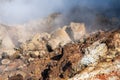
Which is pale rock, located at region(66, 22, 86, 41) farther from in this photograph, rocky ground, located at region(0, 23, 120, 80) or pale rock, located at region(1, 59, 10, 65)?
pale rock, located at region(1, 59, 10, 65)

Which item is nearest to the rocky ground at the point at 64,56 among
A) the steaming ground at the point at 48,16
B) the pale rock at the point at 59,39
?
the pale rock at the point at 59,39

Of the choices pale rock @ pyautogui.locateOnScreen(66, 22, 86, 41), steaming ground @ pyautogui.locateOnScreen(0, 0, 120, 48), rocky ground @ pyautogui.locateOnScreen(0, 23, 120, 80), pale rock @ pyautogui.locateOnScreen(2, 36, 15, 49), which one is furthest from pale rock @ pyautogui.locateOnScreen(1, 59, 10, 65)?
pale rock @ pyautogui.locateOnScreen(66, 22, 86, 41)

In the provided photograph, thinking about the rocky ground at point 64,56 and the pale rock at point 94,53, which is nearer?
the rocky ground at point 64,56

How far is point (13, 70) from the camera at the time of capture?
3909cm

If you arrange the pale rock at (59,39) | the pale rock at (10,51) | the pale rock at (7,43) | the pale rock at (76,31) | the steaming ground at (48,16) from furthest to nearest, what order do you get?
the pale rock at (7,43) < the steaming ground at (48,16) < the pale rock at (10,51) < the pale rock at (76,31) < the pale rock at (59,39)

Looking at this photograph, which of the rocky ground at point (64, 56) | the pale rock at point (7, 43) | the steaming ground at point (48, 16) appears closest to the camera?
the rocky ground at point (64, 56)

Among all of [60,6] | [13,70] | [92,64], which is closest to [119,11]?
[60,6]

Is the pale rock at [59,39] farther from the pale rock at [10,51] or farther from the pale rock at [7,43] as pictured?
the pale rock at [7,43]

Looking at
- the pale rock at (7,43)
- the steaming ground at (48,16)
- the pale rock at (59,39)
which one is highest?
the steaming ground at (48,16)

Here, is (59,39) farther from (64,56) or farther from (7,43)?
(7,43)

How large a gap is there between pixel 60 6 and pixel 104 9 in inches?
312

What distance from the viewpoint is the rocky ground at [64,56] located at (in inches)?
1280

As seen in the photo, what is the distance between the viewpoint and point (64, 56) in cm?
3794

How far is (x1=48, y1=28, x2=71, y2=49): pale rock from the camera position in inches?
1651
